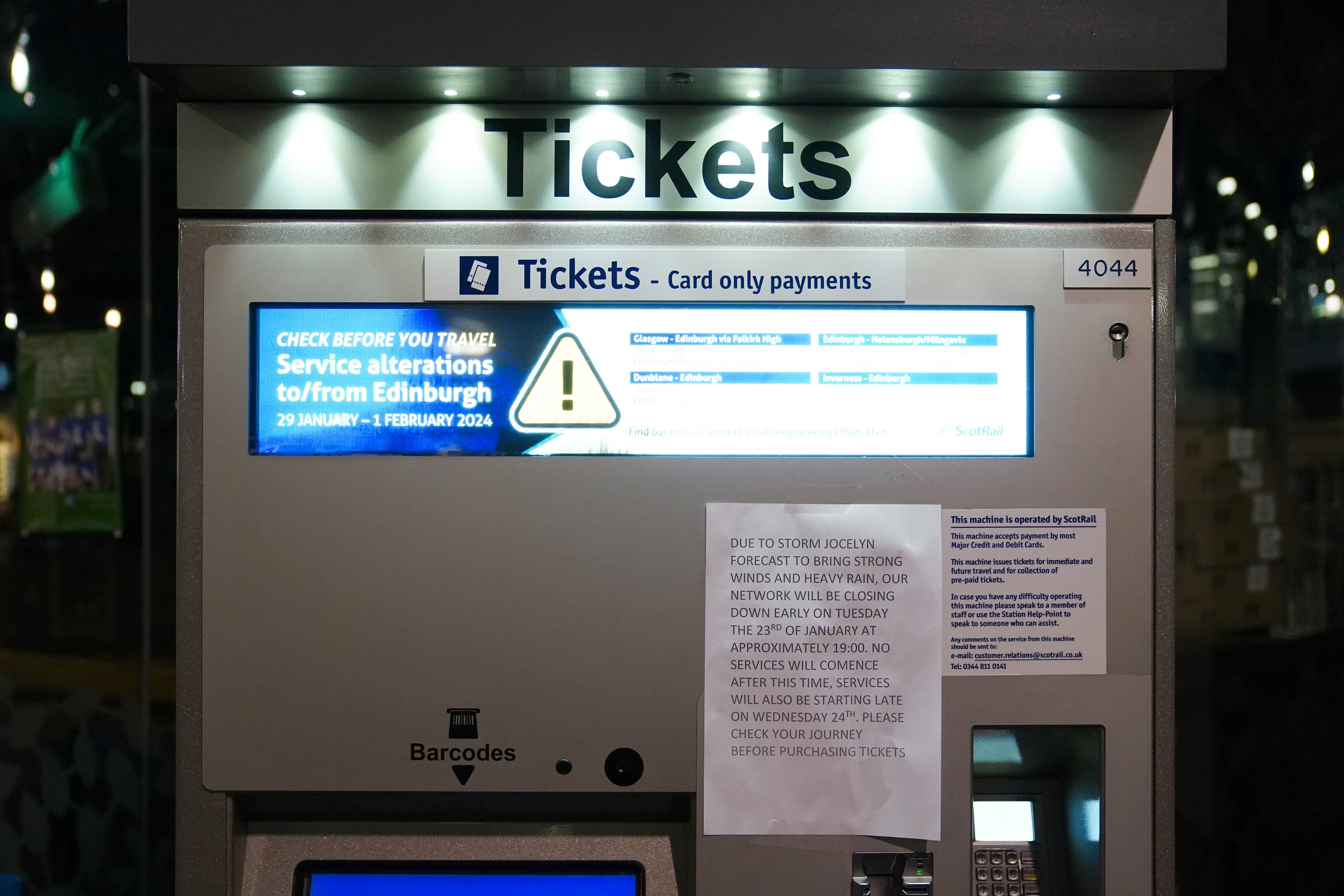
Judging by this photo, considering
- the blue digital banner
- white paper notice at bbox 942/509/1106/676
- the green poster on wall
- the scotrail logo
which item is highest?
the scotrail logo

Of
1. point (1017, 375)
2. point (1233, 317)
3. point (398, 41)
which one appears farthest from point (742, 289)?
point (1233, 317)

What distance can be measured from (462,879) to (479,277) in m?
1.12

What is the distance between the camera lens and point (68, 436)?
278 cm

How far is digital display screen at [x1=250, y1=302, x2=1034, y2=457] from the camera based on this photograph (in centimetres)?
174

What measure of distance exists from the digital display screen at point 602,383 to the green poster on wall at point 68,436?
134 centimetres

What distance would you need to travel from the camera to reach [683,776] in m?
1.75

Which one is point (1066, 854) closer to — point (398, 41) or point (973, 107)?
point (973, 107)

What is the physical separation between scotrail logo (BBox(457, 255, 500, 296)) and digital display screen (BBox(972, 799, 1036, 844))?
1337mm

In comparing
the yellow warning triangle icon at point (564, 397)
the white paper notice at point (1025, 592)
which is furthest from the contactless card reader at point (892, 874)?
the yellow warning triangle icon at point (564, 397)

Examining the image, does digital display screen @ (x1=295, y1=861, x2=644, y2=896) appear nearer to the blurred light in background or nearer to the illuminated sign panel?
the illuminated sign panel

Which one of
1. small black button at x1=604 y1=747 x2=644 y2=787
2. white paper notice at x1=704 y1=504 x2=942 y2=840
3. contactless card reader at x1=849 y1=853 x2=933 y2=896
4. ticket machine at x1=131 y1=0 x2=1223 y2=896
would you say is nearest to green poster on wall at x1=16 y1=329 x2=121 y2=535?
ticket machine at x1=131 y1=0 x2=1223 y2=896

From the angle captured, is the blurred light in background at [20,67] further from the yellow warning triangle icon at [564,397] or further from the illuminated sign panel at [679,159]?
the yellow warning triangle icon at [564,397]

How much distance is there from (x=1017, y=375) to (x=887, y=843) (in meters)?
0.90

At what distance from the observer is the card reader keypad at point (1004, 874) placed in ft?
5.85
